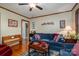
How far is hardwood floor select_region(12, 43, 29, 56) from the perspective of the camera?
5.92 feet

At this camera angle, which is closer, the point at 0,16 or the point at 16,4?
the point at 0,16

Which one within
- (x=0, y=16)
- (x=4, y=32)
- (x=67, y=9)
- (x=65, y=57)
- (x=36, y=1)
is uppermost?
(x=36, y=1)

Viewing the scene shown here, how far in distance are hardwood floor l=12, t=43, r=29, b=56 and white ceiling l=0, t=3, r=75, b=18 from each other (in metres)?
0.51

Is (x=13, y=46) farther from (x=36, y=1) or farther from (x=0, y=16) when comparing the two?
(x=36, y=1)

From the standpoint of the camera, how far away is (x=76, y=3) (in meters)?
1.78

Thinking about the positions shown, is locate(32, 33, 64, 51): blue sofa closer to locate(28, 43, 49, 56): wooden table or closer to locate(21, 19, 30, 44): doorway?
locate(28, 43, 49, 56): wooden table

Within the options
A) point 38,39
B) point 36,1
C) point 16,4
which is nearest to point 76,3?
point 36,1

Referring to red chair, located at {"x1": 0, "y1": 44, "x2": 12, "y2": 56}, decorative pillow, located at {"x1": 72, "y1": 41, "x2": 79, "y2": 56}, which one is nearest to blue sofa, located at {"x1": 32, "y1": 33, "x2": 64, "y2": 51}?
decorative pillow, located at {"x1": 72, "y1": 41, "x2": 79, "y2": 56}

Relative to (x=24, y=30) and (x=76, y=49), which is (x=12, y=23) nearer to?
(x=24, y=30)

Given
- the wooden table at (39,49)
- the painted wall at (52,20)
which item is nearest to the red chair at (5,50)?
the wooden table at (39,49)

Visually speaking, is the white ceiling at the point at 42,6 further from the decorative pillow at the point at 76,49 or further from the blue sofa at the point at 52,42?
the decorative pillow at the point at 76,49

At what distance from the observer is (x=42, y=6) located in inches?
73.0

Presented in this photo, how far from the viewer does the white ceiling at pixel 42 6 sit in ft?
5.90

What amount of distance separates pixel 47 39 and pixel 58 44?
0.20m
